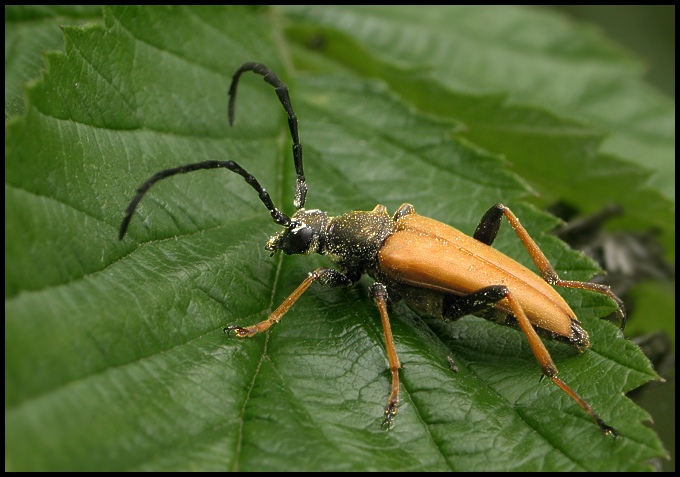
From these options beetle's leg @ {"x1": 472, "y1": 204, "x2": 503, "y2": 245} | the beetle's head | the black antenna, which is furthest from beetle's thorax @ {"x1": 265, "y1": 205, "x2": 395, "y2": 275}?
beetle's leg @ {"x1": 472, "y1": 204, "x2": 503, "y2": 245}

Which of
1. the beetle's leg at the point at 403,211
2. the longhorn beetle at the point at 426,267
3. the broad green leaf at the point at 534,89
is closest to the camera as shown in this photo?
the longhorn beetle at the point at 426,267

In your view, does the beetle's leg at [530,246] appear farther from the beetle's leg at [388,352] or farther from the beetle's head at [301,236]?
the beetle's head at [301,236]

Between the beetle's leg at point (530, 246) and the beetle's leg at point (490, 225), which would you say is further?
the beetle's leg at point (490, 225)

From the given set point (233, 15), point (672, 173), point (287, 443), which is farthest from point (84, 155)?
point (672, 173)

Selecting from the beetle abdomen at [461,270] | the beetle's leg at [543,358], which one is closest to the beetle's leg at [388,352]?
the beetle abdomen at [461,270]

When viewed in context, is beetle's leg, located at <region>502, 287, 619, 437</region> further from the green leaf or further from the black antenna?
Answer: the black antenna

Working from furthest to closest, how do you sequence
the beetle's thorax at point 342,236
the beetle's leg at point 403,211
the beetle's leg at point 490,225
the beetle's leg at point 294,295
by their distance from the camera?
the beetle's leg at point 403,211
the beetle's leg at point 490,225
the beetle's thorax at point 342,236
the beetle's leg at point 294,295

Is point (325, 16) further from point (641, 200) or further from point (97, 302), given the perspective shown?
point (97, 302)
